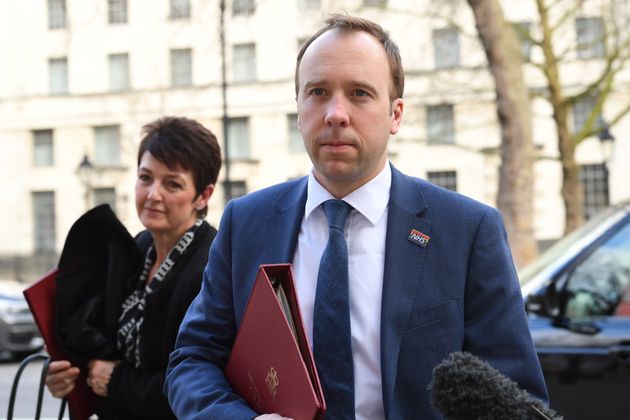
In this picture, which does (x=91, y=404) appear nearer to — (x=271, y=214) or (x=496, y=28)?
(x=271, y=214)

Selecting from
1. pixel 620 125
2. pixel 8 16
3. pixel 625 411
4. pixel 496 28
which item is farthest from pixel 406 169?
pixel 625 411

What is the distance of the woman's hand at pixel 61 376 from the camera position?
3439 mm

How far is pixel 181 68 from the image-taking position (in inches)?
1769

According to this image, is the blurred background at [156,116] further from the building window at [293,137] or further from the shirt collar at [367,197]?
the shirt collar at [367,197]

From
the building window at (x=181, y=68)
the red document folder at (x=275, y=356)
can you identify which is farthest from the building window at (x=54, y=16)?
the red document folder at (x=275, y=356)

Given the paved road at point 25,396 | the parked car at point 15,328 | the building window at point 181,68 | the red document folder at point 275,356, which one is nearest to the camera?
the red document folder at point 275,356

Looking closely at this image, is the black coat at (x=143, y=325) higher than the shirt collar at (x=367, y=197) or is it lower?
lower

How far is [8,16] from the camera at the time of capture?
150ft

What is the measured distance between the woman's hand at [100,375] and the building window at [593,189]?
37.2 meters

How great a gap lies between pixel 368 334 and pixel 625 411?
2728 millimetres

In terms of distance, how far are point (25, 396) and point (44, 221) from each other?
3564 cm

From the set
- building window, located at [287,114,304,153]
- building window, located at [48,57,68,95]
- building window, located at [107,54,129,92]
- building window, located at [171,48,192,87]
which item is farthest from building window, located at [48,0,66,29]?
building window, located at [287,114,304,153]

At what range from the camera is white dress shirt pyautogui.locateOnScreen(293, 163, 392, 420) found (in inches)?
85.5

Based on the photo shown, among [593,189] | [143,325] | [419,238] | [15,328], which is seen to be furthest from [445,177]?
[419,238]
